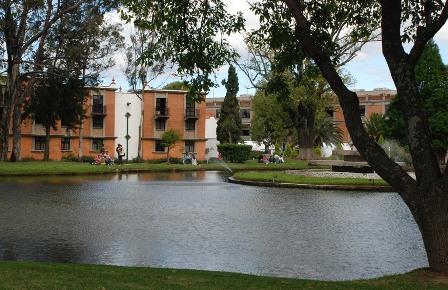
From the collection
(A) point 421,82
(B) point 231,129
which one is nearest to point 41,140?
(B) point 231,129

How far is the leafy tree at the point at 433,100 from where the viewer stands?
50562mm

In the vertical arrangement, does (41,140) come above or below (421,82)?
below

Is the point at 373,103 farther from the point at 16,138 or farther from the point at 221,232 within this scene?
the point at 221,232

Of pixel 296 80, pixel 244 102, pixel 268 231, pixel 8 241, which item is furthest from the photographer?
pixel 244 102

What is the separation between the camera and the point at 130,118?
6250 centimetres

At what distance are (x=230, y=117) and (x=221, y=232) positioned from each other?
2140 inches

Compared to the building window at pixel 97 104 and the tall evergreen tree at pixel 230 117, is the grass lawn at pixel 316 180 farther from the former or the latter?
the tall evergreen tree at pixel 230 117

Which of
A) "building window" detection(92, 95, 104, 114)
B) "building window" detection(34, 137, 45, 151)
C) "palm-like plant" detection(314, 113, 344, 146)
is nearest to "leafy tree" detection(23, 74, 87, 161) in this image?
"building window" detection(34, 137, 45, 151)

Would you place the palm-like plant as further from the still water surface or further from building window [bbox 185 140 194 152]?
the still water surface

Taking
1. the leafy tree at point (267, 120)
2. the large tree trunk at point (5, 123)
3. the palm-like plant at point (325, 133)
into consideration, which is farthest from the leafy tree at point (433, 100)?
the large tree trunk at point (5, 123)

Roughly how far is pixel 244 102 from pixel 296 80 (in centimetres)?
9492

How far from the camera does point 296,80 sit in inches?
422

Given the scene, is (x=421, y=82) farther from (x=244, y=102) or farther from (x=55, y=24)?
(x=244, y=102)

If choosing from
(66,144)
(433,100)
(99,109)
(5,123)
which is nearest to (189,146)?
(99,109)
